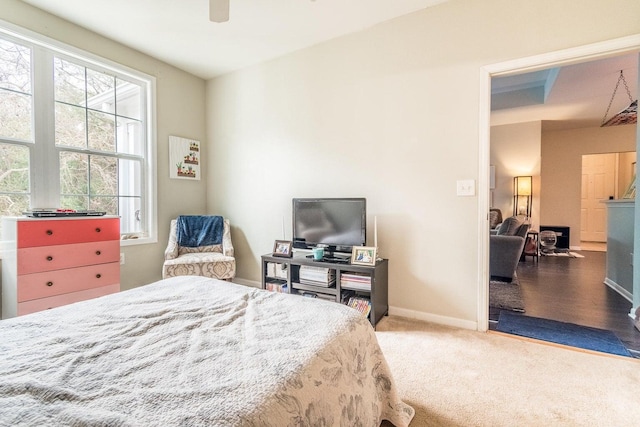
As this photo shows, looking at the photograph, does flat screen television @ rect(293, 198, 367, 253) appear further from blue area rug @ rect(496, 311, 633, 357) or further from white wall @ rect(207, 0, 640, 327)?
blue area rug @ rect(496, 311, 633, 357)

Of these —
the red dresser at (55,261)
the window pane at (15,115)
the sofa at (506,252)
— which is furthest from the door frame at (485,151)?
the window pane at (15,115)

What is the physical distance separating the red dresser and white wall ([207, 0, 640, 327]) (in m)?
1.56

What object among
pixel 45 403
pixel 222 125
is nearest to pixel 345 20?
pixel 222 125

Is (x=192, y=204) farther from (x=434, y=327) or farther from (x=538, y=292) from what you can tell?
(x=538, y=292)

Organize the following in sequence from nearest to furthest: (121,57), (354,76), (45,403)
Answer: (45,403) → (354,76) → (121,57)

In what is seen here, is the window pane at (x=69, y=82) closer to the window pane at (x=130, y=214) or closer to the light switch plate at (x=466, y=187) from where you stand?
the window pane at (x=130, y=214)

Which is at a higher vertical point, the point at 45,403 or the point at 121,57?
the point at 121,57

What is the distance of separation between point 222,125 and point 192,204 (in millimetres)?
1108

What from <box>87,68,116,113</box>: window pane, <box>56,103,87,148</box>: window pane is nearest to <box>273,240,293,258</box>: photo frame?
<box>56,103,87,148</box>: window pane

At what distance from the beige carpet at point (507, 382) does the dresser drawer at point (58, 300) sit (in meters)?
2.41

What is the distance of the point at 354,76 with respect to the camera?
9.50 ft

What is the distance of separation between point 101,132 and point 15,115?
64 cm

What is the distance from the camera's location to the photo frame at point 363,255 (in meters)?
2.54

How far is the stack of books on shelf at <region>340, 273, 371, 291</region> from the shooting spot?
251cm
